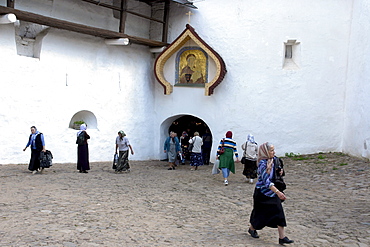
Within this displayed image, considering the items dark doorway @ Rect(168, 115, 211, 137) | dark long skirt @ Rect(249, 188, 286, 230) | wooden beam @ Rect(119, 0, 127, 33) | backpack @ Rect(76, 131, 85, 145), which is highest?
wooden beam @ Rect(119, 0, 127, 33)

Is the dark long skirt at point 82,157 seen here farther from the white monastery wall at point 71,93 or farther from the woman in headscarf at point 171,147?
the woman in headscarf at point 171,147

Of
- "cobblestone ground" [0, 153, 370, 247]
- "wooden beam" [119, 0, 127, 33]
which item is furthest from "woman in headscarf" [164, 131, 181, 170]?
"wooden beam" [119, 0, 127, 33]

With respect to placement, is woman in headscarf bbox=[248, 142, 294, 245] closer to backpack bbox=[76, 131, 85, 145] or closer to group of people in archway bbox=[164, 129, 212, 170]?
backpack bbox=[76, 131, 85, 145]

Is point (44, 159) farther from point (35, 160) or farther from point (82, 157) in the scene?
point (82, 157)

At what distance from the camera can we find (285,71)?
14039 millimetres

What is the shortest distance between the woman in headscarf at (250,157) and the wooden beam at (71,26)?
6.10 metres

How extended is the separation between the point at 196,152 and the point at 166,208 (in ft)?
19.3

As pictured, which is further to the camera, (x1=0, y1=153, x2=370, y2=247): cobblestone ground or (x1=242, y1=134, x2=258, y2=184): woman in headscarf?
(x1=242, y1=134, x2=258, y2=184): woman in headscarf

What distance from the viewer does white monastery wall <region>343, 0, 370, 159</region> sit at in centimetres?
1253

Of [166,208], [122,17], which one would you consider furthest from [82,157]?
[122,17]

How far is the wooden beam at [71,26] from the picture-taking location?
1105 centimetres

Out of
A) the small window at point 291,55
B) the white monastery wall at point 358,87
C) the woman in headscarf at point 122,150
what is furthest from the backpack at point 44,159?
the white monastery wall at point 358,87

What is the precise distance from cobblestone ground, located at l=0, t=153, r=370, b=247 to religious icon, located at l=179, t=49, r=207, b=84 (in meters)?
4.46

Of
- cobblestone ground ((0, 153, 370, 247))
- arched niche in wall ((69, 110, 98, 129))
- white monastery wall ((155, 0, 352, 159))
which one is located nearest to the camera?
cobblestone ground ((0, 153, 370, 247))
